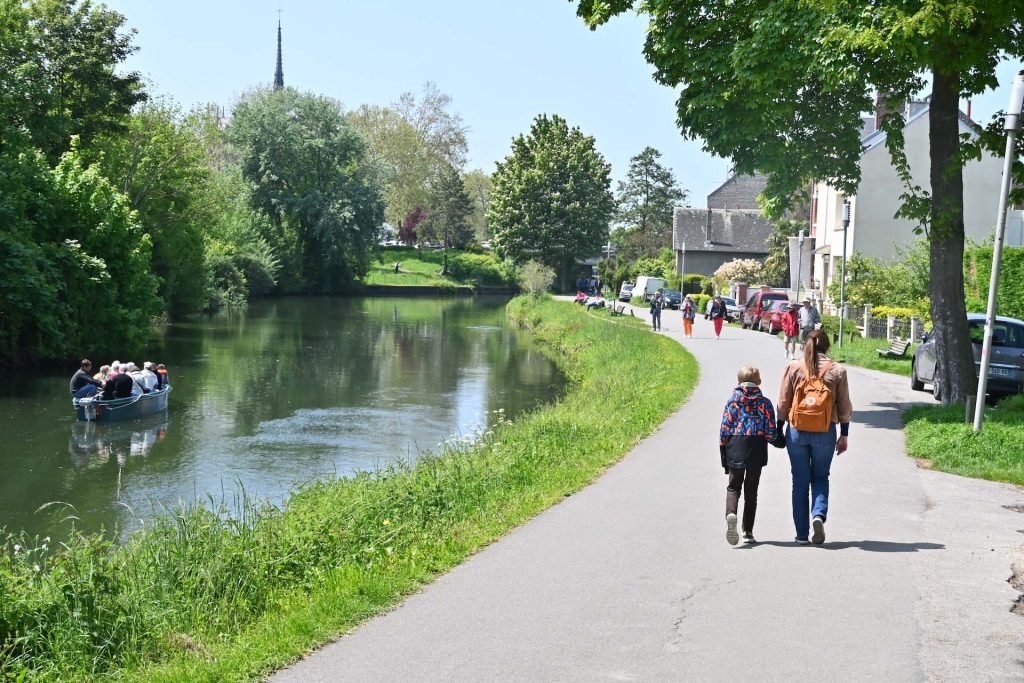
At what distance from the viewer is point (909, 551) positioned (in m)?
9.47

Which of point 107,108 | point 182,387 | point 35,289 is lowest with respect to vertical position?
point 182,387

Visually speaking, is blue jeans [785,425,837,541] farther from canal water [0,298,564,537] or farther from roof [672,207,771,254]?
roof [672,207,771,254]

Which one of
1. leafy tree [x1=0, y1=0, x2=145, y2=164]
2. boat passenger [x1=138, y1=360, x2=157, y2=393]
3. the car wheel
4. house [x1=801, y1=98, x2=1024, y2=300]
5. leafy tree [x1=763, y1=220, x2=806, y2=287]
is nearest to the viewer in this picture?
the car wheel

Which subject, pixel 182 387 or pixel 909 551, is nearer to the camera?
pixel 909 551

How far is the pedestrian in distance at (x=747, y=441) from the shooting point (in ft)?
31.6

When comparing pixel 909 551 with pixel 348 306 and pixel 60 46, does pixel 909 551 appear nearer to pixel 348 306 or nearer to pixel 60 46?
pixel 60 46

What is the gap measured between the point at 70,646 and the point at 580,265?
3786 inches

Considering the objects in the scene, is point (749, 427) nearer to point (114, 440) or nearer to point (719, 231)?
point (114, 440)

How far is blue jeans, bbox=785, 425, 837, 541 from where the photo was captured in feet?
31.5

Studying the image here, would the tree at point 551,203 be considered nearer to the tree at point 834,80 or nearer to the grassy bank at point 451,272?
the grassy bank at point 451,272

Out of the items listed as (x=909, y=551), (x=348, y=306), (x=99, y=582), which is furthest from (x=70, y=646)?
(x=348, y=306)

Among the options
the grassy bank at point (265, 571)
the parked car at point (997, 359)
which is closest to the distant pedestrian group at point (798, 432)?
the grassy bank at point (265, 571)

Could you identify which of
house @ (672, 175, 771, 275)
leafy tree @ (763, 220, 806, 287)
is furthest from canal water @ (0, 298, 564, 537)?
house @ (672, 175, 771, 275)

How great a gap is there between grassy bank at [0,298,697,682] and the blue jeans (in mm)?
2650
